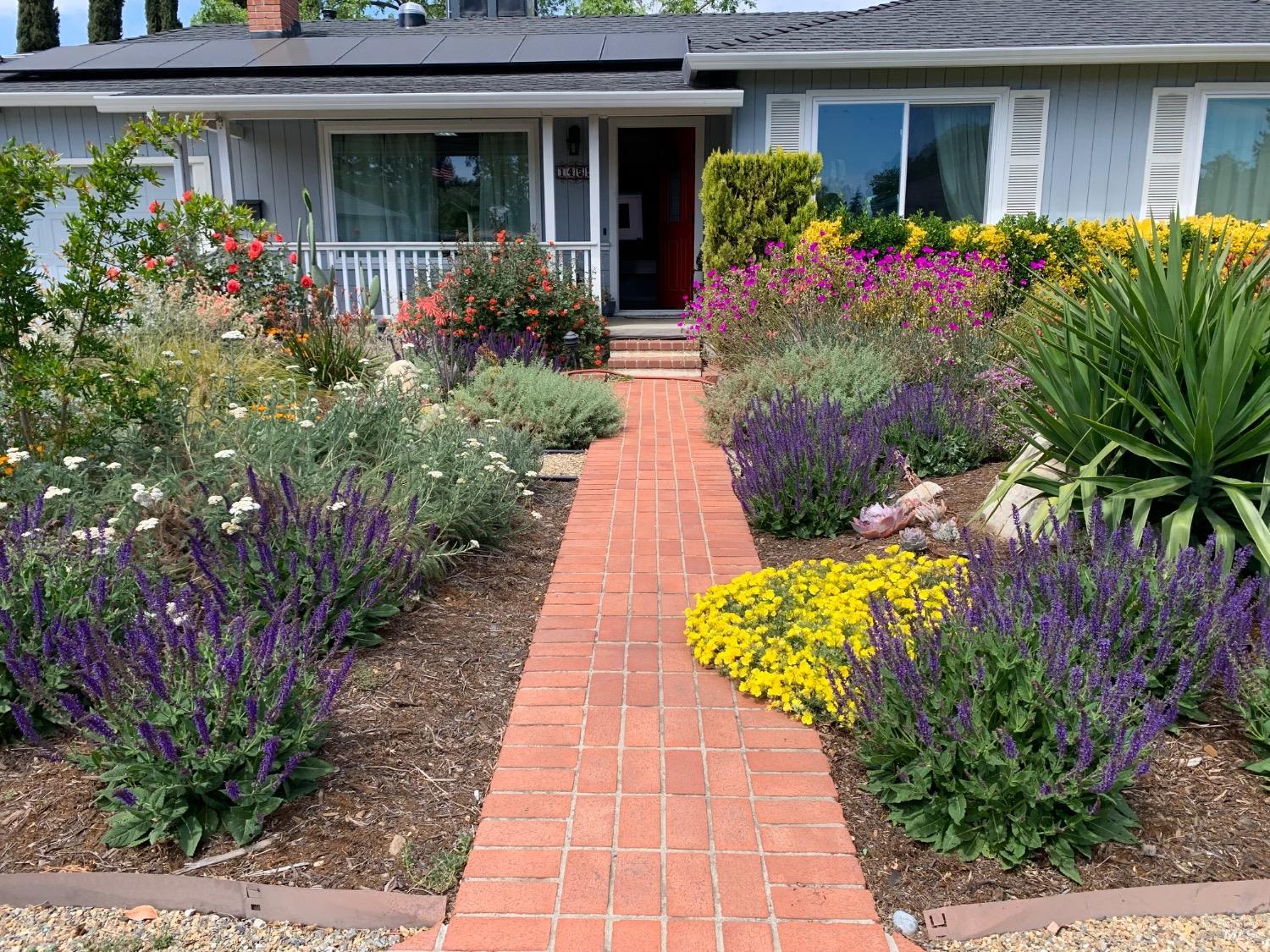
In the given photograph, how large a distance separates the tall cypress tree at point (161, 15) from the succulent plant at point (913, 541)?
83.6ft

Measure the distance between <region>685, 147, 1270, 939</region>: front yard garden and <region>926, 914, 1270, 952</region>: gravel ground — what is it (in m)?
0.12

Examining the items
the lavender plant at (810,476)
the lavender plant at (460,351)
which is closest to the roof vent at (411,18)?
the lavender plant at (460,351)

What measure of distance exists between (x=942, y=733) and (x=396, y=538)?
8.37ft

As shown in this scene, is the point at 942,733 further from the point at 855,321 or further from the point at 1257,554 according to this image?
the point at 855,321

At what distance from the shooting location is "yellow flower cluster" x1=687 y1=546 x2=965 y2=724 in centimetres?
345

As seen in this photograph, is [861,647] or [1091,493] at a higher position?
[1091,493]

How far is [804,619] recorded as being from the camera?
383 centimetres

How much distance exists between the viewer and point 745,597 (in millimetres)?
3984

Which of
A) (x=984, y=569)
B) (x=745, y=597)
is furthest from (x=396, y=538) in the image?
(x=984, y=569)

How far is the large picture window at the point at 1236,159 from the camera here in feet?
36.9

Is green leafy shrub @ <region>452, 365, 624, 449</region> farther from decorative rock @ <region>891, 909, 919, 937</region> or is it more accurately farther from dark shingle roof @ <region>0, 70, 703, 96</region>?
decorative rock @ <region>891, 909, 919, 937</region>

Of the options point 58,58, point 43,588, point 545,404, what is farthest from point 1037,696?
point 58,58

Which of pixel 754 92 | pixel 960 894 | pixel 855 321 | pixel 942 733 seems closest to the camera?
pixel 960 894

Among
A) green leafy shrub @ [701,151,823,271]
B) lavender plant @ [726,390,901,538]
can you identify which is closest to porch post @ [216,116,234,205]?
green leafy shrub @ [701,151,823,271]
